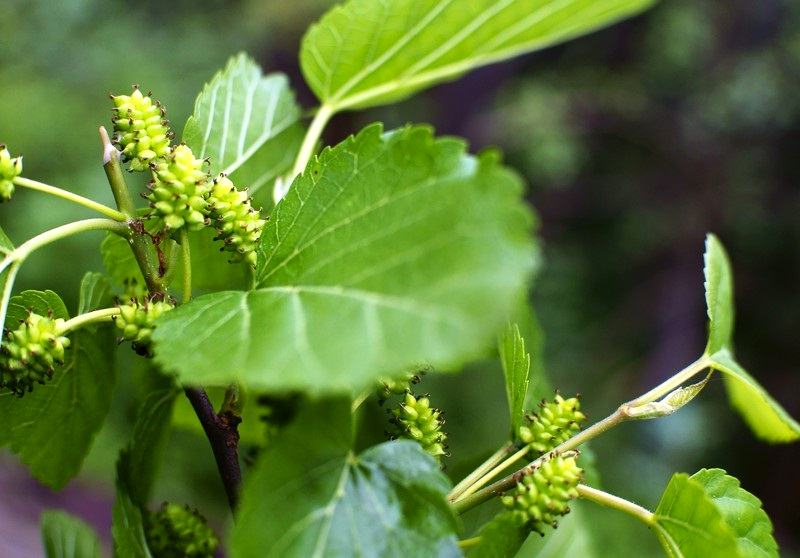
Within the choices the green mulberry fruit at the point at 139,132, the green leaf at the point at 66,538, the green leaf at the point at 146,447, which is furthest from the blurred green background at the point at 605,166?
the green mulberry fruit at the point at 139,132

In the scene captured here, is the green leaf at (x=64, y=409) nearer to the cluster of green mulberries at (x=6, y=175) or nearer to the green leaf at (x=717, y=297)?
the cluster of green mulberries at (x=6, y=175)

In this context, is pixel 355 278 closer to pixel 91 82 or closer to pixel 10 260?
pixel 10 260

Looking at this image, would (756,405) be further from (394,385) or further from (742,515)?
(394,385)

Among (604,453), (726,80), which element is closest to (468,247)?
(604,453)

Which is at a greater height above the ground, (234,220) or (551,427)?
(234,220)

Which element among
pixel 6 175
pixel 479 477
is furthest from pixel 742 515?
pixel 6 175

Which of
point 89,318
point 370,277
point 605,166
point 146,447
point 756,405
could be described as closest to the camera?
point 370,277

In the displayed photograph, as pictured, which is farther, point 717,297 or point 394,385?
point 717,297
